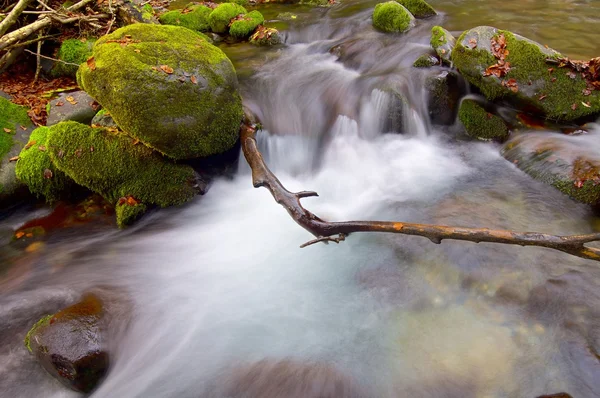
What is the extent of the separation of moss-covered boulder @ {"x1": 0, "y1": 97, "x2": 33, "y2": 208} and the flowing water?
A: 12.1 inches

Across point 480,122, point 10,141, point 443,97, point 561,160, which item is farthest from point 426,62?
point 10,141

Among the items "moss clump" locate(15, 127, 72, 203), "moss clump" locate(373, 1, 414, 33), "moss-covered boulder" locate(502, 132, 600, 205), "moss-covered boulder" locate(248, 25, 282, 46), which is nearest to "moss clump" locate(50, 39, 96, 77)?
"moss clump" locate(15, 127, 72, 203)

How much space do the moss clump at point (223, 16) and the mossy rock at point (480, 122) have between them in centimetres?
639

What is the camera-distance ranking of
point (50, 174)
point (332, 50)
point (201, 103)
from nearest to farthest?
point (201, 103) → point (50, 174) → point (332, 50)

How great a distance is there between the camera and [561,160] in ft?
16.5

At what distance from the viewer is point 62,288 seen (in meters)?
4.01

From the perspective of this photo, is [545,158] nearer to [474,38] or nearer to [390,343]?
[474,38]

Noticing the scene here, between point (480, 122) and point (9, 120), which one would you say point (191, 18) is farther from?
point (480, 122)

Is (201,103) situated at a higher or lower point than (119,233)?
higher

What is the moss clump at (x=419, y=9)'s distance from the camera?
943cm

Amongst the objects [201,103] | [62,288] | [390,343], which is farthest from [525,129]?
[62,288]

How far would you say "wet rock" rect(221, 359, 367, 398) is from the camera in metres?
3.09

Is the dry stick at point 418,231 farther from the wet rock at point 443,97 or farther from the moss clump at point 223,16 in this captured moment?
the moss clump at point 223,16

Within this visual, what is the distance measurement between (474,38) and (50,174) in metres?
6.62
